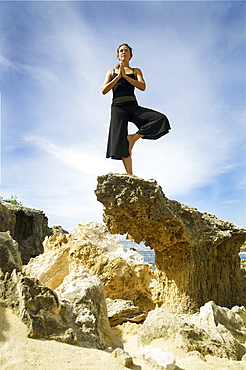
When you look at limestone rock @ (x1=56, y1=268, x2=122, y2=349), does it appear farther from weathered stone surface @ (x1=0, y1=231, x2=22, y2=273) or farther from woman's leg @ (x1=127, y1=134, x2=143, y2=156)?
woman's leg @ (x1=127, y1=134, x2=143, y2=156)

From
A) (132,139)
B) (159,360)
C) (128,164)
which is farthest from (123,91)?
(159,360)

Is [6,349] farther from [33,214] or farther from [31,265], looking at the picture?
[33,214]

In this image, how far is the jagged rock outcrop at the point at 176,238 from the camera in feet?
17.9

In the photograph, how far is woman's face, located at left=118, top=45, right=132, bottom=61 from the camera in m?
5.50

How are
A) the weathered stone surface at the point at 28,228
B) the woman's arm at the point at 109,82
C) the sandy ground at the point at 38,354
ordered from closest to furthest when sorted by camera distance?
the sandy ground at the point at 38,354 → the woman's arm at the point at 109,82 → the weathered stone surface at the point at 28,228

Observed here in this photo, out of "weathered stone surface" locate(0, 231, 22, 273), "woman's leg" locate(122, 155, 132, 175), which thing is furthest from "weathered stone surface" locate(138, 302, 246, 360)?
"woman's leg" locate(122, 155, 132, 175)

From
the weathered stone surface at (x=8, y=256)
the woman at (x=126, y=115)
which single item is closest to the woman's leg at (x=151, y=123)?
the woman at (x=126, y=115)

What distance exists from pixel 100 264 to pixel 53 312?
4352 mm

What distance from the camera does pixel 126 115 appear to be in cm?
546

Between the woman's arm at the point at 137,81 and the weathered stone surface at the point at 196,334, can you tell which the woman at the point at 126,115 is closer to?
the woman's arm at the point at 137,81

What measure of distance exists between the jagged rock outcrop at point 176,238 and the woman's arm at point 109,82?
144 cm

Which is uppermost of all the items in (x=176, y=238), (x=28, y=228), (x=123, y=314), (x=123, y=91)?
(x=28, y=228)

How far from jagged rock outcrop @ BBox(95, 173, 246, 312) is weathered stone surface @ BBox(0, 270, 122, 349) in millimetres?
2380

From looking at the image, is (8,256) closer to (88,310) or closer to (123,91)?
(88,310)
